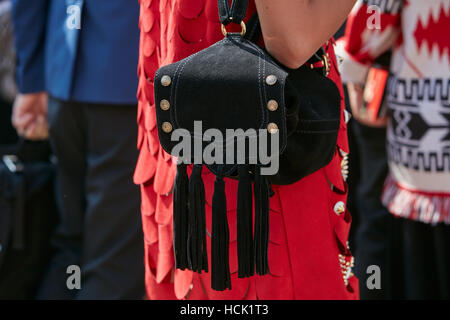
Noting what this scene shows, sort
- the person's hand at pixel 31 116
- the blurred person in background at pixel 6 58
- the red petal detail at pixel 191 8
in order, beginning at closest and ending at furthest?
the red petal detail at pixel 191 8, the person's hand at pixel 31 116, the blurred person in background at pixel 6 58

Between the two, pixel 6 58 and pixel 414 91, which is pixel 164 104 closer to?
pixel 414 91

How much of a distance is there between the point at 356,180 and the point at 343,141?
51.2 inches

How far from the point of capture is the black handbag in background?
1850 millimetres

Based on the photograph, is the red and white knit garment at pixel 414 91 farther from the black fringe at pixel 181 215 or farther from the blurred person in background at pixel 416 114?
the black fringe at pixel 181 215

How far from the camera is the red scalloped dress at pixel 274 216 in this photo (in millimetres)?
920

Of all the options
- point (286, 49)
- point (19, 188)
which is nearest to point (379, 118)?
point (286, 49)

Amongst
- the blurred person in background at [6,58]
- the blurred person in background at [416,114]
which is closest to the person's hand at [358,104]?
the blurred person in background at [416,114]

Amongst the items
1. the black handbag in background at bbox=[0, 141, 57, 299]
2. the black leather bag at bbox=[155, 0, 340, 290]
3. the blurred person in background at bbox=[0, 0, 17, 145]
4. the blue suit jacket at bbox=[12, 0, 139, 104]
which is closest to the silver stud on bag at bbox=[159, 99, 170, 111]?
the black leather bag at bbox=[155, 0, 340, 290]

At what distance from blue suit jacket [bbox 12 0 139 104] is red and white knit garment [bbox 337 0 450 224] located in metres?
0.62

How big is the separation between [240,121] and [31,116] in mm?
1352

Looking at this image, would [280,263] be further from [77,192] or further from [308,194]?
[77,192]

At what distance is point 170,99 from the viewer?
0.81 metres

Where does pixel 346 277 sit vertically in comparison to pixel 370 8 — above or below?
below

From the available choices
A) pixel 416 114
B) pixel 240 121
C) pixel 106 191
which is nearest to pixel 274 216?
pixel 240 121
